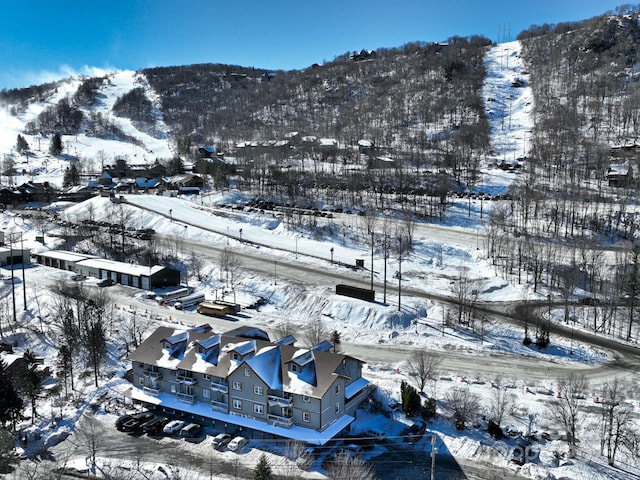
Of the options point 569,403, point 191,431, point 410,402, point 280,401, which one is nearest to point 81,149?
point 191,431

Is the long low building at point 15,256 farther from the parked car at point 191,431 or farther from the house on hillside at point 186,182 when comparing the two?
the parked car at point 191,431

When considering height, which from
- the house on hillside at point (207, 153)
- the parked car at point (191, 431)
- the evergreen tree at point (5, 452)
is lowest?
the parked car at point (191, 431)

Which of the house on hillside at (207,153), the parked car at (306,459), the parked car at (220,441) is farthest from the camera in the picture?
the house on hillside at (207,153)

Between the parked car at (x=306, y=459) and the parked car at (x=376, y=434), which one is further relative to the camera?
the parked car at (x=376, y=434)

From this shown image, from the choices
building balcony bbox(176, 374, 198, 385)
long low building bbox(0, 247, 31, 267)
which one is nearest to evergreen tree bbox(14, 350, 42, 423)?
building balcony bbox(176, 374, 198, 385)

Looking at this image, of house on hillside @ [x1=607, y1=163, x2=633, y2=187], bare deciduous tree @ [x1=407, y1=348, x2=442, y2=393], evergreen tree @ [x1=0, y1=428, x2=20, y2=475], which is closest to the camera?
evergreen tree @ [x1=0, y1=428, x2=20, y2=475]

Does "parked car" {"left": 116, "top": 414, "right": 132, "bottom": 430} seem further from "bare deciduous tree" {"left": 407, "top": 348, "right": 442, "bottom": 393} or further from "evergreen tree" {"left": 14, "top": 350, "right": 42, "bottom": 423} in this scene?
"bare deciduous tree" {"left": 407, "top": 348, "right": 442, "bottom": 393}

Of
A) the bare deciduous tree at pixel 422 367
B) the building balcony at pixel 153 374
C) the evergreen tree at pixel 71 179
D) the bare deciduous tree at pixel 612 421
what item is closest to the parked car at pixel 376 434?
the bare deciduous tree at pixel 422 367

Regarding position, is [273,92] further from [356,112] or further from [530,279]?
[530,279]
